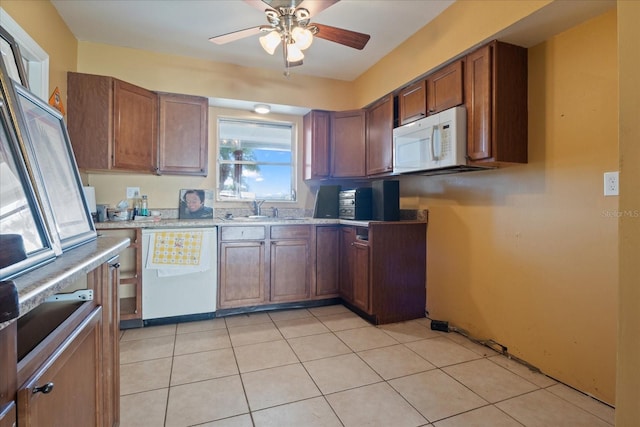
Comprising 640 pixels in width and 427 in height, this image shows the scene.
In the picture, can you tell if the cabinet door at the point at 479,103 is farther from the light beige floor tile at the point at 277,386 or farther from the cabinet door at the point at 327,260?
the light beige floor tile at the point at 277,386

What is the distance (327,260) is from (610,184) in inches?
90.3

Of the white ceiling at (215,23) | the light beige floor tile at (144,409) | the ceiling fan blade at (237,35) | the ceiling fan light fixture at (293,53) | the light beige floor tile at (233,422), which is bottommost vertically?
the light beige floor tile at (233,422)

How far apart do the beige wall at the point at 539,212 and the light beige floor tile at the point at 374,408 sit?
1.04 meters

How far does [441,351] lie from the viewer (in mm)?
2291

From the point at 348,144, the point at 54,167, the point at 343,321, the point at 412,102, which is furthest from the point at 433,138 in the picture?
the point at 54,167

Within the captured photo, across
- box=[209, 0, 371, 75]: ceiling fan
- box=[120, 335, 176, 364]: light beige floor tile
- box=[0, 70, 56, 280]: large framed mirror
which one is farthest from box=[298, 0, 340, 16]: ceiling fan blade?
box=[120, 335, 176, 364]: light beige floor tile

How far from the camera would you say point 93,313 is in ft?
3.18

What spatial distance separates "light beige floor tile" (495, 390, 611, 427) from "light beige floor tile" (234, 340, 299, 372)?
1281mm

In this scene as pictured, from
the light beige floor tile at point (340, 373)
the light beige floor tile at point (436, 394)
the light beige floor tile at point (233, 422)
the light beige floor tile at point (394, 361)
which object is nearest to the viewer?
the light beige floor tile at point (233, 422)

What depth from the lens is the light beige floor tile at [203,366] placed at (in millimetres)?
1929

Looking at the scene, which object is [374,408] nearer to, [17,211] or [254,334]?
[254,334]

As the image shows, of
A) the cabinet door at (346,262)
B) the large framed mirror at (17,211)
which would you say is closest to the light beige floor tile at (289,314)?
the cabinet door at (346,262)

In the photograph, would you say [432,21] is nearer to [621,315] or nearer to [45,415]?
[621,315]

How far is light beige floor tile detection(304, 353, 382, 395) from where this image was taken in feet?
6.08
